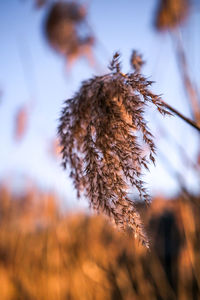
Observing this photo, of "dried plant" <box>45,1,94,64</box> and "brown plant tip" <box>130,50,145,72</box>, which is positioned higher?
"dried plant" <box>45,1,94,64</box>

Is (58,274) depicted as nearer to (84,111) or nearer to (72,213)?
(72,213)

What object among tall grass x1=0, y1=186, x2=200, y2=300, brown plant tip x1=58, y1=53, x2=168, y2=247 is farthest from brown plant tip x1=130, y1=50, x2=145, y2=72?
tall grass x1=0, y1=186, x2=200, y2=300

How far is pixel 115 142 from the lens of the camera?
2.60 feet

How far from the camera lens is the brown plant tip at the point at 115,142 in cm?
75

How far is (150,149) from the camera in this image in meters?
0.72

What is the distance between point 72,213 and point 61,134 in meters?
2.55

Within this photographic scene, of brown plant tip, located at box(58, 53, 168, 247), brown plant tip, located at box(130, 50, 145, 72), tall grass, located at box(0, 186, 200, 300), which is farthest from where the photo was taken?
tall grass, located at box(0, 186, 200, 300)

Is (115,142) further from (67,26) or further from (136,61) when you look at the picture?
(67,26)

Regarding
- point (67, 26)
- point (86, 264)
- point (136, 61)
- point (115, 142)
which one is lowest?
point (86, 264)

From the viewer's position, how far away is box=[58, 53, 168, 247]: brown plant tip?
2.45 feet

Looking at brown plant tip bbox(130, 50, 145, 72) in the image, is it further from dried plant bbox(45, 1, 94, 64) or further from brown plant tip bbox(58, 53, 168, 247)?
dried plant bbox(45, 1, 94, 64)

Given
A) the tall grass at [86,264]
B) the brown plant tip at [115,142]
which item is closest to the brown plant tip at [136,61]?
the brown plant tip at [115,142]

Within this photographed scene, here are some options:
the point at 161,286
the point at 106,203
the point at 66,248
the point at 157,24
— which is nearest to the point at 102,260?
the point at 66,248

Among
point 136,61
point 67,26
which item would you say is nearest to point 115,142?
point 136,61
